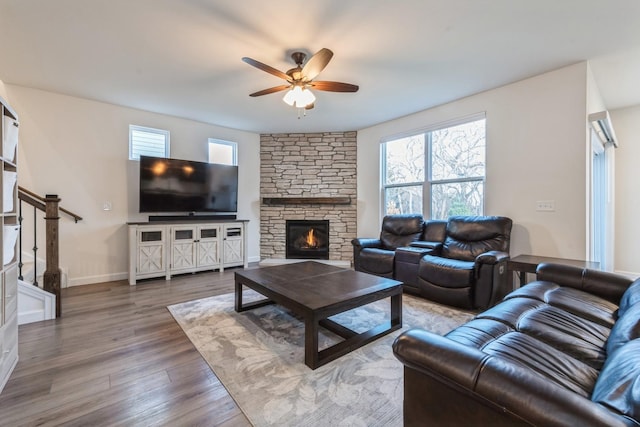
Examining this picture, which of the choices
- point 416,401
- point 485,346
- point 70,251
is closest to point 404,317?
point 485,346

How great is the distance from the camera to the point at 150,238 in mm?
4098

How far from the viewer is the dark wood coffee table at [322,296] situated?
1917 millimetres

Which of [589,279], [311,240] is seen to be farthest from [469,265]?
[311,240]

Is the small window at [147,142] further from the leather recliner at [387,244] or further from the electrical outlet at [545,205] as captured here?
the electrical outlet at [545,205]

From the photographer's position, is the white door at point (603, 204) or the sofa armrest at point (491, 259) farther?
the white door at point (603, 204)

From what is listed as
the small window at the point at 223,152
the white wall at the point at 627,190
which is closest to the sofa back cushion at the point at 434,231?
the white wall at the point at 627,190

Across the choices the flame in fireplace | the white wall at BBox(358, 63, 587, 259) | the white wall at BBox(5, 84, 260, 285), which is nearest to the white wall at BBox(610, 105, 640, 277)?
the white wall at BBox(358, 63, 587, 259)

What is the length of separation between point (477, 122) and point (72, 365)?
4990mm

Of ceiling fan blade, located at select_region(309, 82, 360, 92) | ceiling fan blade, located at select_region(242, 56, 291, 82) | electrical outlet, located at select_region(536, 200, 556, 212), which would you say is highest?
ceiling fan blade, located at select_region(309, 82, 360, 92)

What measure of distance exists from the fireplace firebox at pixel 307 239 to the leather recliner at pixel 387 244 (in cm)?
139

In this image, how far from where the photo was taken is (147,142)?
14.6 ft

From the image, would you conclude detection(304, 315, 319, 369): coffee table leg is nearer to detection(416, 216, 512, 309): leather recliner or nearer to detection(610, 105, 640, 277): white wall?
detection(416, 216, 512, 309): leather recliner

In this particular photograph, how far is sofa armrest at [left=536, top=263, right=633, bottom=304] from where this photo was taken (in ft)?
6.35

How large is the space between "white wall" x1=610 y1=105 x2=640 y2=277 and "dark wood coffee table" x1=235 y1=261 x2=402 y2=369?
4375 mm
